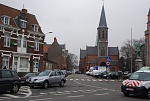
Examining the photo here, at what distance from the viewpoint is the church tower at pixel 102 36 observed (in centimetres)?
11209

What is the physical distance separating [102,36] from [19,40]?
7588 centimetres

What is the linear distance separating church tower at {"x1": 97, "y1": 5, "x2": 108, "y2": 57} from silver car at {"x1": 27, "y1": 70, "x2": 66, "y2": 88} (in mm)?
90461

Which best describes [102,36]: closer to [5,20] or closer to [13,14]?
[13,14]

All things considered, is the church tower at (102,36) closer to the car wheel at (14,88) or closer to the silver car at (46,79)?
the silver car at (46,79)

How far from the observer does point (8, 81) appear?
15.6 meters

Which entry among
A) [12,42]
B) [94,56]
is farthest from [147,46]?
[94,56]

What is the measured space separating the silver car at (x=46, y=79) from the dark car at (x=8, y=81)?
4264 mm

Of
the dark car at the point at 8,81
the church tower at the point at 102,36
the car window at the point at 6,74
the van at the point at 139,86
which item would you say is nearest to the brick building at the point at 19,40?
the dark car at the point at 8,81

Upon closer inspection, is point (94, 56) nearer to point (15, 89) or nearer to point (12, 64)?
point (12, 64)

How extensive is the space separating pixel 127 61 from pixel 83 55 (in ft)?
191

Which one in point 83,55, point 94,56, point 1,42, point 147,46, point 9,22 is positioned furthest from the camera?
point 83,55

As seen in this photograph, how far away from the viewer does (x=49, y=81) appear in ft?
71.1

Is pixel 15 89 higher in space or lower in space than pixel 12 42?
lower

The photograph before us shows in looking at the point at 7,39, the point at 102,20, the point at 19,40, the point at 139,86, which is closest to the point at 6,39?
the point at 7,39
